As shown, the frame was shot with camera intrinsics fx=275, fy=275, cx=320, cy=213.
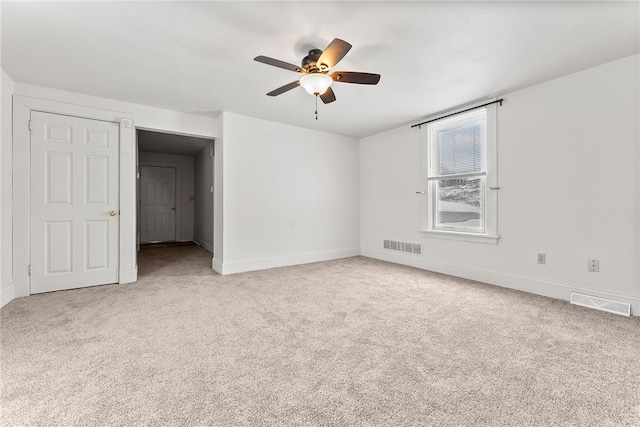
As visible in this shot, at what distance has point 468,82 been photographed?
3.07m

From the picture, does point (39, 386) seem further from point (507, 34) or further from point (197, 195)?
point (197, 195)

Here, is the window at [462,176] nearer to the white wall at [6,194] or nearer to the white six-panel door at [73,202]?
the white six-panel door at [73,202]

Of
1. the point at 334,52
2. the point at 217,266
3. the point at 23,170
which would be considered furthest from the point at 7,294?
the point at 334,52

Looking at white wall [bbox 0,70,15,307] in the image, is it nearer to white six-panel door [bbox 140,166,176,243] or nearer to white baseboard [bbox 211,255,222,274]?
white baseboard [bbox 211,255,222,274]

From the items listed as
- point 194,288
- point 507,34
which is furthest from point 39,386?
point 507,34

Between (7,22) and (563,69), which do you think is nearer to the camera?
(7,22)

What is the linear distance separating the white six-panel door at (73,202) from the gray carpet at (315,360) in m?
0.40

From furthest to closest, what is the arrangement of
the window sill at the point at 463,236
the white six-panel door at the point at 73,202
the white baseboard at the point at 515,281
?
1. the window sill at the point at 463,236
2. the white six-panel door at the point at 73,202
3. the white baseboard at the point at 515,281

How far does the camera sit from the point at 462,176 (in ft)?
12.9

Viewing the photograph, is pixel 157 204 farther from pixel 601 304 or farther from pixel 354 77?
pixel 601 304

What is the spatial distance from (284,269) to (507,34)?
150 inches

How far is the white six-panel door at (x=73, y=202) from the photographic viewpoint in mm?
3189

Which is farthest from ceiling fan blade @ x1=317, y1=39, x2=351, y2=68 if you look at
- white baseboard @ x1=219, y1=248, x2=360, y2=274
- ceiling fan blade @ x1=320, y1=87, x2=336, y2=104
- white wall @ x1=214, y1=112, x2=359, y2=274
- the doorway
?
the doorway

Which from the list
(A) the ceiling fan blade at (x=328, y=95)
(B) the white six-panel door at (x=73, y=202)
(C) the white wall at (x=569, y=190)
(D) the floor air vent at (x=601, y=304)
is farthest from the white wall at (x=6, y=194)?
(D) the floor air vent at (x=601, y=304)
